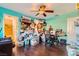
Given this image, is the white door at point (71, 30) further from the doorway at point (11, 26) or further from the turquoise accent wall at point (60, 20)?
the doorway at point (11, 26)

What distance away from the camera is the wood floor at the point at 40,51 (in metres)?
2.21

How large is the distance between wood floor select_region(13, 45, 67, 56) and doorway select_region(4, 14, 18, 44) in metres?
0.14

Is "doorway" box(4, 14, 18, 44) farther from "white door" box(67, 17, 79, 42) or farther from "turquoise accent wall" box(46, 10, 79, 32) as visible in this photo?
"white door" box(67, 17, 79, 42)

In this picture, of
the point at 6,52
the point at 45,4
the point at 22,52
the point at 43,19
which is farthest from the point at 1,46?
the point at 45,4

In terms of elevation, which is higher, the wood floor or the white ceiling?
the white ceiling

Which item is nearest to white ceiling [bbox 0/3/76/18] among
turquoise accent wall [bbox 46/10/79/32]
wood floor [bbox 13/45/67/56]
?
turquoise accent wall [bbox 46/10/79/32]

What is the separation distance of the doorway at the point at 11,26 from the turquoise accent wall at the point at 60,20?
41 centimetres

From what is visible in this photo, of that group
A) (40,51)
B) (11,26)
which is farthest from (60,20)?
(11,26)

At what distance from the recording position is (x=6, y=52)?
221 cm

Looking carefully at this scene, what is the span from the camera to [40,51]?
2217mm

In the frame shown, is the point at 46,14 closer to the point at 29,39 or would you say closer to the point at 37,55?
the point at 29,39

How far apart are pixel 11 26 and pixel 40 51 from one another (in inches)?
18.8

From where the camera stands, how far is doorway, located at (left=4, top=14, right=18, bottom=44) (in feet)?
7.16

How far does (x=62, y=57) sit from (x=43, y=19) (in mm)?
538
